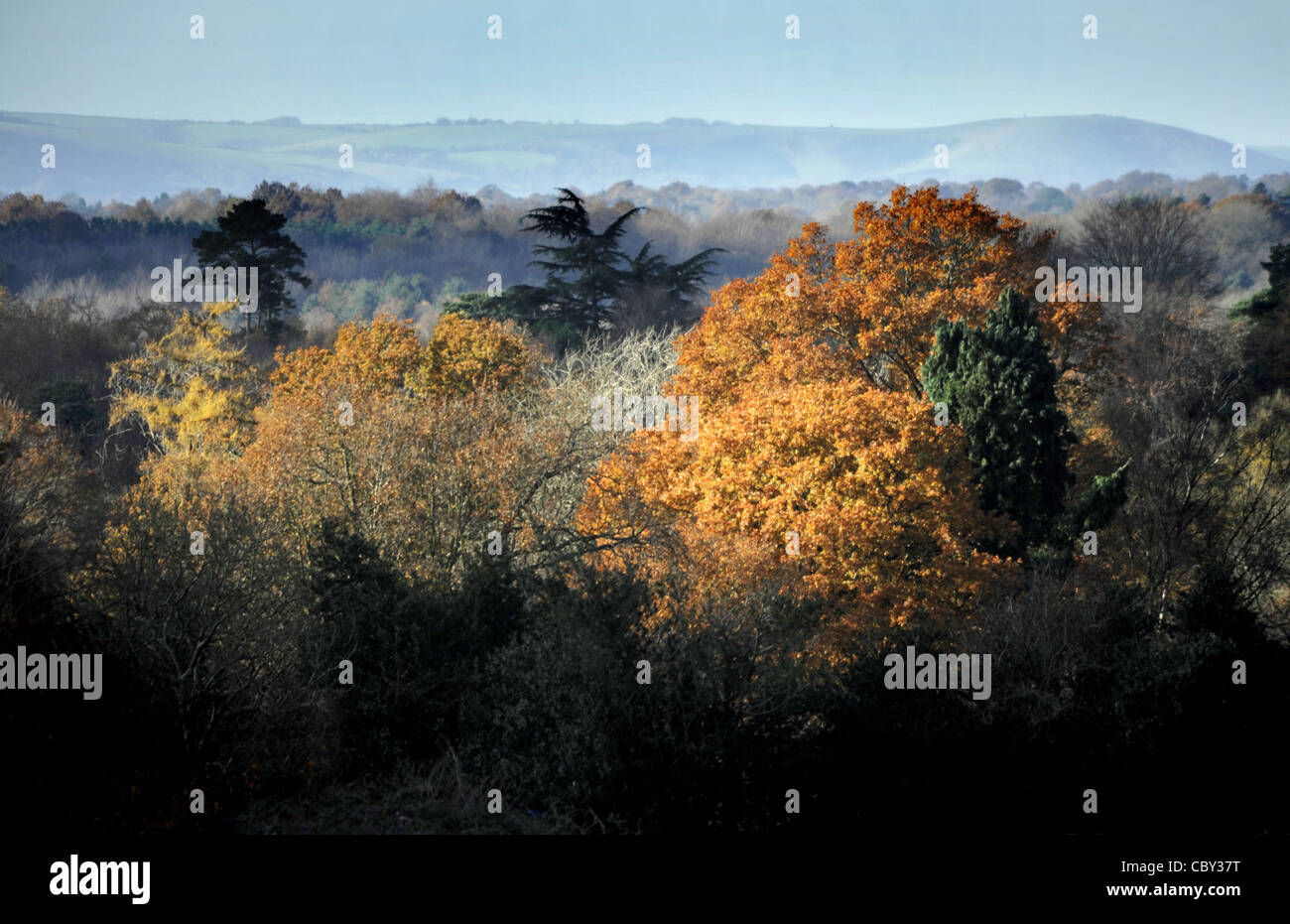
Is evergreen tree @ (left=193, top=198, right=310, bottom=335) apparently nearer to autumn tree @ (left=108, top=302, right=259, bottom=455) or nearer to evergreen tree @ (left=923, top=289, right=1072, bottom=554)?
autumn tree @ (left=108, top=302, right=259, bottom=455)

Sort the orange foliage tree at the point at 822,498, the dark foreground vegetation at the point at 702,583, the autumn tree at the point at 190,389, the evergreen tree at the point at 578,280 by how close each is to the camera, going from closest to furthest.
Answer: the dark foreground vegetation at the point at 702,583 → the orange foliage tree at the point at 822,498 → the autumn tree at the point at 190,389 → the evergreen tree at the point at 578,280

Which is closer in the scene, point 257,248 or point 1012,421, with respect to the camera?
point 1012,421

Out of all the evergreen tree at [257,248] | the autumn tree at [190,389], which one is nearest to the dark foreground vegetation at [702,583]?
the autumn tree at [190,389]

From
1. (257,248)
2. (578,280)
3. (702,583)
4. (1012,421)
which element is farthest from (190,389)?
(1012,421)

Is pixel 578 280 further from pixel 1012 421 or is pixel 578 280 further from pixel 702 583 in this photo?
pixel 702 583

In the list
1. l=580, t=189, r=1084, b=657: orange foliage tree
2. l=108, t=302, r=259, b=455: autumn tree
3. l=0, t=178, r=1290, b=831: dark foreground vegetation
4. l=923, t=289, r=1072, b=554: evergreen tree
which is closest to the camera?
l=0, t=178, r=1290, b=831: dark foreground vegetation

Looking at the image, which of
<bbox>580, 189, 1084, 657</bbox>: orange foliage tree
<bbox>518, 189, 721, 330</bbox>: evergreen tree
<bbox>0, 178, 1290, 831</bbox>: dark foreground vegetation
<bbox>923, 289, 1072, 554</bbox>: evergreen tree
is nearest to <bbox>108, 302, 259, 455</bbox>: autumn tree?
<bbox>0, 178, 1290, 831</bbox>: dark foreground vegetation

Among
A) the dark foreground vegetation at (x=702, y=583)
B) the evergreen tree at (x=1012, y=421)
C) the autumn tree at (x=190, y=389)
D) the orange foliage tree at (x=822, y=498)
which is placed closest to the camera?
the dark foreground vegetation at (x=702, y=583)

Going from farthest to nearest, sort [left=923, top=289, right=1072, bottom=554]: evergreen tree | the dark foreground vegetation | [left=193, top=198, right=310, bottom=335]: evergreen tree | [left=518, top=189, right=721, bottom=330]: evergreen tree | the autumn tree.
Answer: [left=193, top=198, right=310, bottom=335]: evergreen tree → [left=518, top=189, right=721, bottom=330]: evergreen tree → the autumn tree → [left=923, top=289, right=1072, bottom=554]: evergreen tree → the dark foreground vegetation

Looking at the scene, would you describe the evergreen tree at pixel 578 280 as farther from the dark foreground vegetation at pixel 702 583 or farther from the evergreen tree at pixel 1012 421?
the evergreen tree at pixel 1012 421
